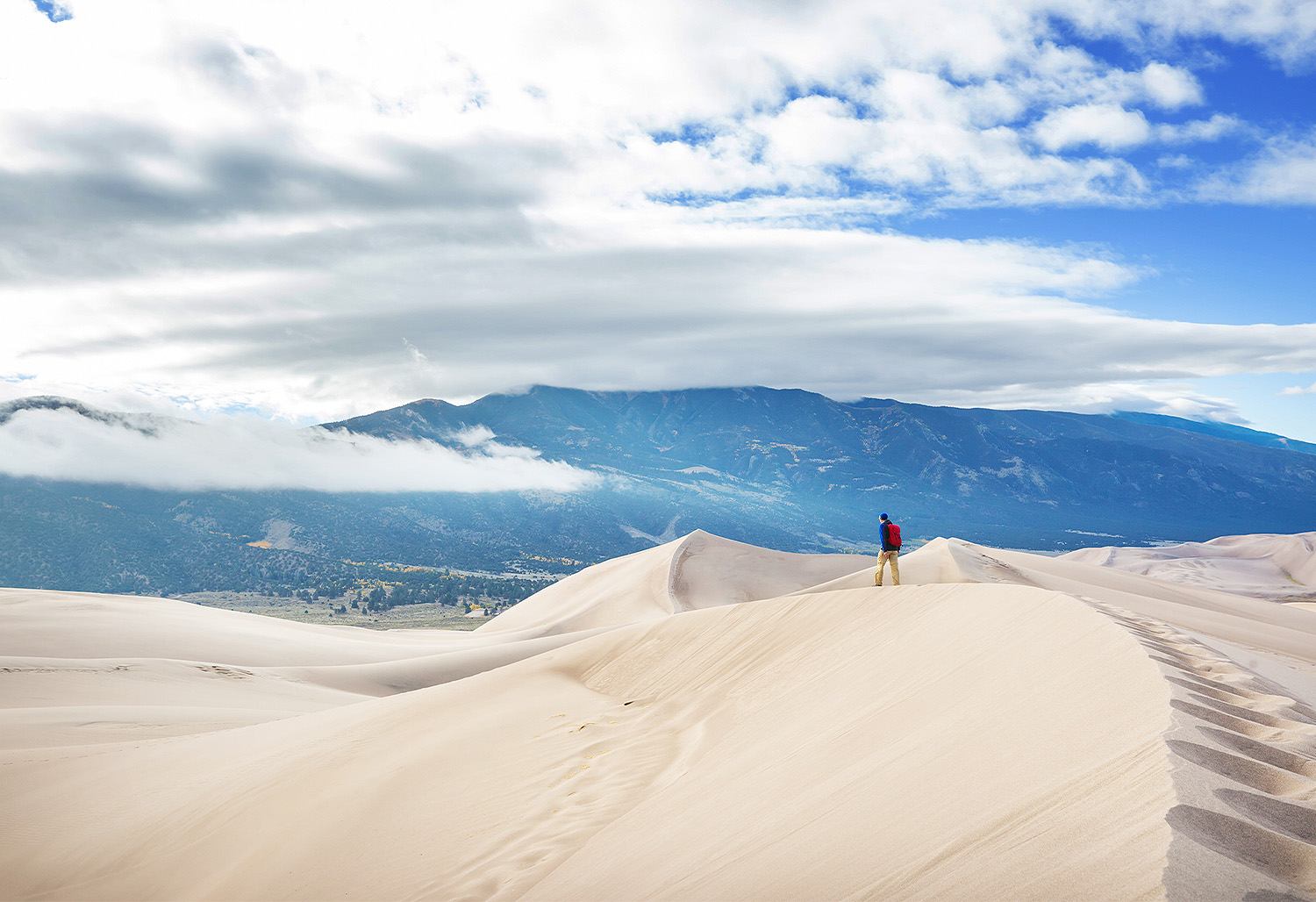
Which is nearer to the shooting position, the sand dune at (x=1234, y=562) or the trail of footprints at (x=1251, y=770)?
the trail of footprints at (x=1251, y=770)

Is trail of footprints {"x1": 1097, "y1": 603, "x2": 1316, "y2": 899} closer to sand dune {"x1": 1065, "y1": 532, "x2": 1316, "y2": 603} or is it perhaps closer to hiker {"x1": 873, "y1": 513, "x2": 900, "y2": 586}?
hiker {"x1": 873, "y1": 513, "x2": 900, "y2": 586}

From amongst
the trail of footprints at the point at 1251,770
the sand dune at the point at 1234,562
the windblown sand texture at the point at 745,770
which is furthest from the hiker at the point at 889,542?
the sand dune at the point at 1234,562

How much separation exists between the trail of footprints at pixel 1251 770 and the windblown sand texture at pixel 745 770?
0.02 meters

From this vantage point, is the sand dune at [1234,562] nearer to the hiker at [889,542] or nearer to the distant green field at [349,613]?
the hiker at [889,542]

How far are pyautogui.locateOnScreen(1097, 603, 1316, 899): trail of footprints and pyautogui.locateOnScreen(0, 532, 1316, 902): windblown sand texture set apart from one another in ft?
0.06

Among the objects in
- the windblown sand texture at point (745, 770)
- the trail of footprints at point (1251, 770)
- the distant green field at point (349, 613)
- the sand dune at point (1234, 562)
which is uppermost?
the trail of footprints at point (1251, 770)

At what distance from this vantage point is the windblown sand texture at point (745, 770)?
354 centimetres

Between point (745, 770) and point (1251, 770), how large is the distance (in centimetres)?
400

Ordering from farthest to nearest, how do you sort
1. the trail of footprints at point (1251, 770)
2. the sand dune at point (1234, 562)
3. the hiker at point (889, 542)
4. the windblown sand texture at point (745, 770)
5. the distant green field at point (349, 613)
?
the distant green field at point (349, 613) → the sand dune at point (1234, 562) → the hiker at point (889, 542) → the windblown sand texture at point (745, 770) → the trail of footprints at point (1251, 770)

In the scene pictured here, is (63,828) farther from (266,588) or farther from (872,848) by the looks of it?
(266,588)

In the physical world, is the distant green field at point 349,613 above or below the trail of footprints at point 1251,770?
below

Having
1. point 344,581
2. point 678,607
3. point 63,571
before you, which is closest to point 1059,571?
point 678,607

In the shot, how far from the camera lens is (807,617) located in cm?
1234

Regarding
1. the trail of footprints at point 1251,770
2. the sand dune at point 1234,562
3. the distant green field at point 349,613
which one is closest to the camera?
the trail of footprints at point 1251,770
